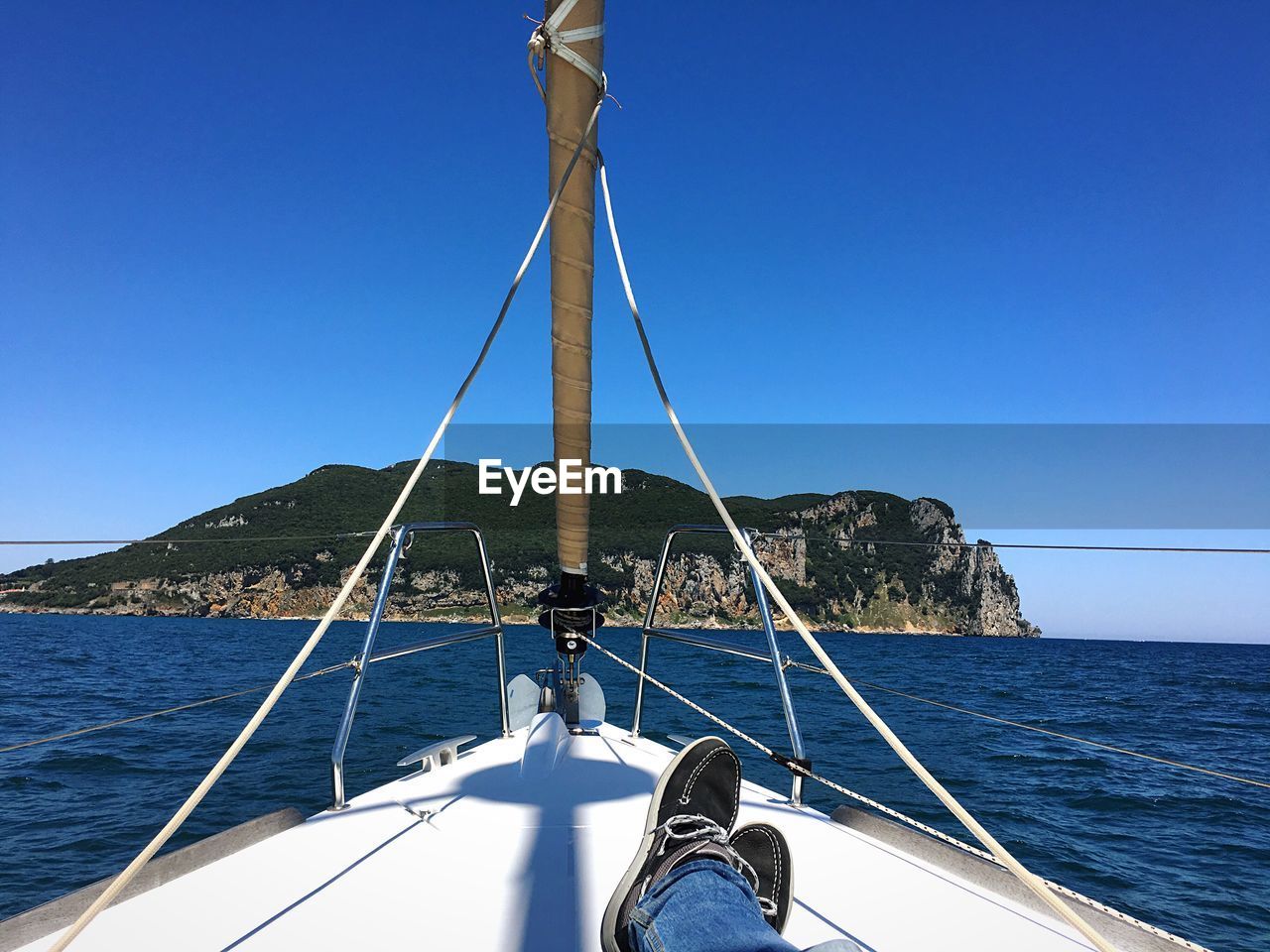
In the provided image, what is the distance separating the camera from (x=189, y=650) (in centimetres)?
2695

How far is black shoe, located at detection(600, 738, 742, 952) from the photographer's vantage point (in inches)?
47.0

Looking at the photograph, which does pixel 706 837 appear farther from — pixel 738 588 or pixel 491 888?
pixel 738 588

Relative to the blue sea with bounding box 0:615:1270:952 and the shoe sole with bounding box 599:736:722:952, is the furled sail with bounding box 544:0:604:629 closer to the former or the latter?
the shoe sole with bounding box 599:736:722:952

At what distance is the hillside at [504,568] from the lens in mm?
53000

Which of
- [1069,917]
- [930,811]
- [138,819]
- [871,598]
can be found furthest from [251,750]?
[871,598]

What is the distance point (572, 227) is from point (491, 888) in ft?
6.62

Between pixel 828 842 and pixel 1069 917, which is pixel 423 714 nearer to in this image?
pixel 828 842

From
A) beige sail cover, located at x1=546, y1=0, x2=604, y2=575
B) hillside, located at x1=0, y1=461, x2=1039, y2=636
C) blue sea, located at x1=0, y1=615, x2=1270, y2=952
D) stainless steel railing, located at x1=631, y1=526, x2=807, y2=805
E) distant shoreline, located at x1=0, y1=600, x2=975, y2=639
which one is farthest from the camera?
hillside, located at x1=0, y1=461, x2=1039, y2=636

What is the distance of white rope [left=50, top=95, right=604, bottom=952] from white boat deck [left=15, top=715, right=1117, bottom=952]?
0.74ft

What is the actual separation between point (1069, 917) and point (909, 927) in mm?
543

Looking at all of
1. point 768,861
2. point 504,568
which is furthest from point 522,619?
point 768,861

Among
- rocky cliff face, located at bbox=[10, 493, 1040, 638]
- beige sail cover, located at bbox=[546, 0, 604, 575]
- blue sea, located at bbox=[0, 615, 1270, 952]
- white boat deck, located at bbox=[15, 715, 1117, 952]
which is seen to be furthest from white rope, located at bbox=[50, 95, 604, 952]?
rocky cliff face, located at bbox=[10, 493, 1040, 638]

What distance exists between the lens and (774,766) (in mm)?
7168

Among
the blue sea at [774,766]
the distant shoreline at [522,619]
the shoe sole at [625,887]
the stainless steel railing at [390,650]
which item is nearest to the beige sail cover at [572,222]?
the stainless steel railing at [390,650]
